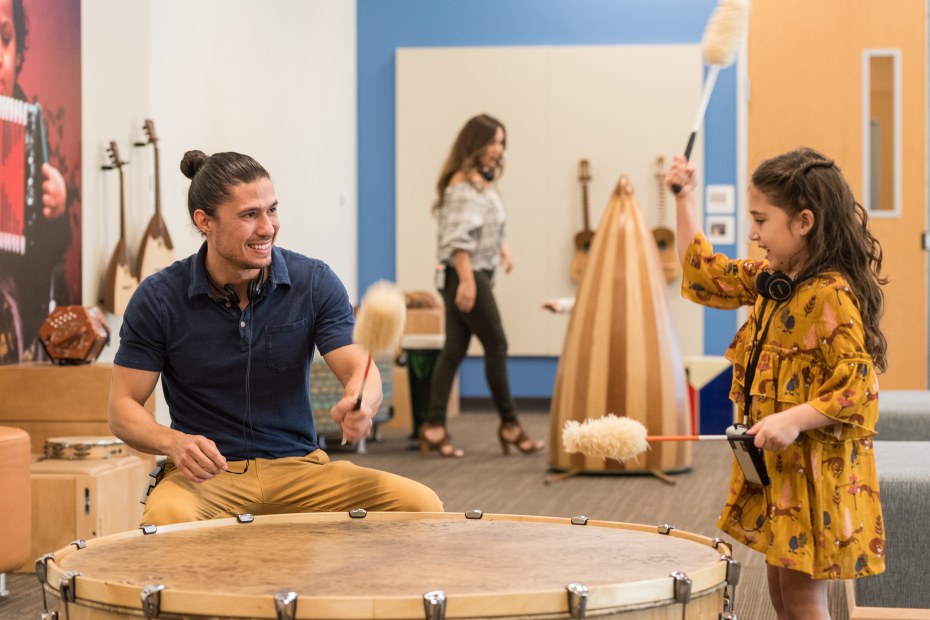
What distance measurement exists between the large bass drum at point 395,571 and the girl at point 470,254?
11.5 feet

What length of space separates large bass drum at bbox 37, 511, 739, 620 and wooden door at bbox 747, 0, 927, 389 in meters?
5.57

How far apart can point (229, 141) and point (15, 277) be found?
187 centimetres

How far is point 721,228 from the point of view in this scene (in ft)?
25.3

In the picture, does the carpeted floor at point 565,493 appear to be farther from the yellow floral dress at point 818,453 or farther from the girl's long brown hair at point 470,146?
the girl's long brown hair at point 470,146

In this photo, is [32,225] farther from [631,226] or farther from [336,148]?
[336,148]

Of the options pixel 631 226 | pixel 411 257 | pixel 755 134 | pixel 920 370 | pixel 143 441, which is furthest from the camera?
pixel 411 257

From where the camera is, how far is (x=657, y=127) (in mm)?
7660

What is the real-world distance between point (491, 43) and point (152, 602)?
711 centimetres

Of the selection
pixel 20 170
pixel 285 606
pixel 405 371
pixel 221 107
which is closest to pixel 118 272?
pixel 20 170

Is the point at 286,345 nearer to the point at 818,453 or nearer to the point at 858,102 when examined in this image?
the point at 818,453

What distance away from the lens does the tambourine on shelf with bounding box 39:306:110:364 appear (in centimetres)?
375

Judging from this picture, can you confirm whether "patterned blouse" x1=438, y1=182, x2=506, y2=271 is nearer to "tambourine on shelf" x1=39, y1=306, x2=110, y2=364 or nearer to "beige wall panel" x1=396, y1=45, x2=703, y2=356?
"tambourine on shelf" x1=39, y1=306, x2=110, y2=364

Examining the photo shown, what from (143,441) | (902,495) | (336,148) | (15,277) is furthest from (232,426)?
(336,148)

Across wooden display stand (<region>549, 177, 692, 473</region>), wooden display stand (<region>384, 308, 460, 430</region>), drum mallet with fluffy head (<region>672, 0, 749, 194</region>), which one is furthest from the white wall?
drum mallet with fluffy head (<region>672, 0, 749, 194</region>)
